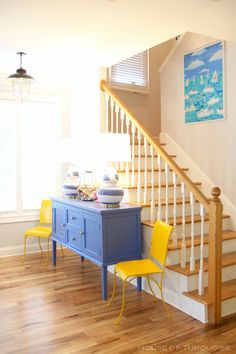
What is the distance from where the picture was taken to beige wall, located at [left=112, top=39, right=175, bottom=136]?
20.7 feet

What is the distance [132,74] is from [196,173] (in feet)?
7.55

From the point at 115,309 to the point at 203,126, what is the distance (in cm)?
279

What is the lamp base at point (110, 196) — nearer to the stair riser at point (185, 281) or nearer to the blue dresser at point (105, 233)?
the blue dresser at point (105, 233)

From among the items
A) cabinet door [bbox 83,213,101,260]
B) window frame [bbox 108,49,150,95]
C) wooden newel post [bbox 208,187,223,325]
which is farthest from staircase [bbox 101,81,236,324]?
window frame [bbox 108,49,150,95]

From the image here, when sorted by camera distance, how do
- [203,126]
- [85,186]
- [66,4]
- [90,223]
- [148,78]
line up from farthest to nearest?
[148,78]
[203,126]
[85,186]
[90,223]
[66,4]

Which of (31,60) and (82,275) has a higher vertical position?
(31,60)

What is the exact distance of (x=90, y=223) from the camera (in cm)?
366

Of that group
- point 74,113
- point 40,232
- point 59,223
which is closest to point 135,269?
point 59,223

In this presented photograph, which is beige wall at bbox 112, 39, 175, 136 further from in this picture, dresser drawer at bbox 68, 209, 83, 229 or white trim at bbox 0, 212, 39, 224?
dresser drawer at bbox 68, 209, 83, 229

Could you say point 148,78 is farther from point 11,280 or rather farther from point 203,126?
point 11,280

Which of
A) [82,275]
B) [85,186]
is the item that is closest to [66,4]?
[85,186]

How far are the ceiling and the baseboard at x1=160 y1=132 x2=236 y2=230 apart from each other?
5.36 ft

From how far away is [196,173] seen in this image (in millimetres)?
4973

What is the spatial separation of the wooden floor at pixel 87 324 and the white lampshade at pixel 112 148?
143 centimetres
